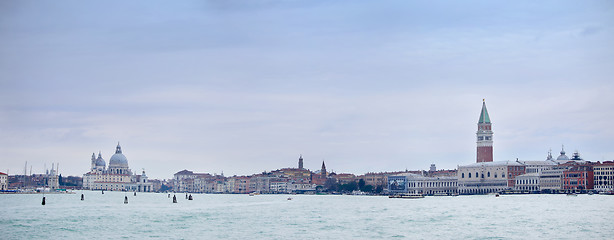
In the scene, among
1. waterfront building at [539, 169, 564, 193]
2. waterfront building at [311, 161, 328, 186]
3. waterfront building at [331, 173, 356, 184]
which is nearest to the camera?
waterfront building at [539, 169, 564, 193]

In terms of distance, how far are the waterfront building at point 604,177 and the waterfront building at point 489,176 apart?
18.1 m

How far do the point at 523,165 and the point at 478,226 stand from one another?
10697 centimetres

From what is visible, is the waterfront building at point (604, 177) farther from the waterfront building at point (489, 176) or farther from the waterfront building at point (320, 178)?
the waterfront building at point (320, 178)

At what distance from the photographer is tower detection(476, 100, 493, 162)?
148 m

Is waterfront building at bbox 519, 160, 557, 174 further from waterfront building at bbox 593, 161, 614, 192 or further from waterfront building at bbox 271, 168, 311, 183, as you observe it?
waterfront building at bbox 271, 168, 311, 183

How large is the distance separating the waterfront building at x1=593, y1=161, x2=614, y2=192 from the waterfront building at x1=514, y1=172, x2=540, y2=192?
12377 mm

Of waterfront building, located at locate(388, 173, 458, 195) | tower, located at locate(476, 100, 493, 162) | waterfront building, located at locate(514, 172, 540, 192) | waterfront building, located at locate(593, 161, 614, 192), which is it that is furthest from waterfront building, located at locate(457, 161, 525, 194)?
waterfront building, located at locate(593, 161, 614, 192)

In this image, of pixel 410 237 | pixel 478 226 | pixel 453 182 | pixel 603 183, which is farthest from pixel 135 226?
pixel 453 182

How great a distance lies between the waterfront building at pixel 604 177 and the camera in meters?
120

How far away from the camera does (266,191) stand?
175 meters

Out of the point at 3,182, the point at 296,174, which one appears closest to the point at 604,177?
the point at 296,174

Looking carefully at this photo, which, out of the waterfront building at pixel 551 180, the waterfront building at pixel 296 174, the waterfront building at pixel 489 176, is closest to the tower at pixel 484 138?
the waterfront building at pixel 489 176

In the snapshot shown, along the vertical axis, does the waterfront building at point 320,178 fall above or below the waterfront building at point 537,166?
below

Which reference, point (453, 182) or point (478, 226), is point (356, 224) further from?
point (453, 182)
